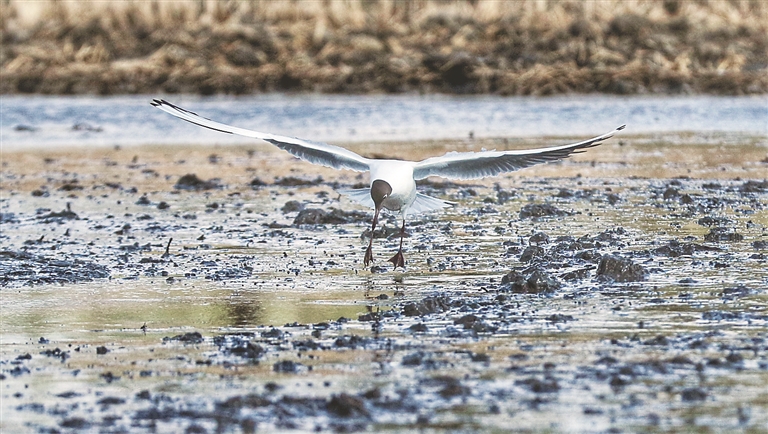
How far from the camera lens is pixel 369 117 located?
24.5 metres

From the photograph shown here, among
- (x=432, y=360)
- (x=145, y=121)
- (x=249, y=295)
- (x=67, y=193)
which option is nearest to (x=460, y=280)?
(x=249, y=295)

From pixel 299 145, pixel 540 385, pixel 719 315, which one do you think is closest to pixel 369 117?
pixel 299 145

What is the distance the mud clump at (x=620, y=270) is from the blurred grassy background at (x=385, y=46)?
63.0 ft

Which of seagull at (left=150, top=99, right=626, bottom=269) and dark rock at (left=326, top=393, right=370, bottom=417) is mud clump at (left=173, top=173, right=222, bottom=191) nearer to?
seagull at (left=150, top=99, right=626, bottom=269)

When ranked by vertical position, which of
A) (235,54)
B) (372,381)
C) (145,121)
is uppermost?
(235,54)

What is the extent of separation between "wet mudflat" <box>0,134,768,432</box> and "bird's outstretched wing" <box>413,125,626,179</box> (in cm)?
62

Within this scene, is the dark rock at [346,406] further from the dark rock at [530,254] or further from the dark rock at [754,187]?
the dark rock at [754,187]

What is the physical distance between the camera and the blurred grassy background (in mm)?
29609

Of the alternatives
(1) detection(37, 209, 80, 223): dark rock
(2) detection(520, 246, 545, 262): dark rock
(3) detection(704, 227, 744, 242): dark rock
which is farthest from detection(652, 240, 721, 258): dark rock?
(1) detection(37, 209, 80, 223): dark rock

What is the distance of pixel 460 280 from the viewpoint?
9312mm

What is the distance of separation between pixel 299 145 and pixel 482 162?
4.69 feet

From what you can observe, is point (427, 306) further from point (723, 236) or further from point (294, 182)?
point (294, 182)

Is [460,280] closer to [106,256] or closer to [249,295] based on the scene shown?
[249,295]

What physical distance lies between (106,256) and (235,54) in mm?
22860
